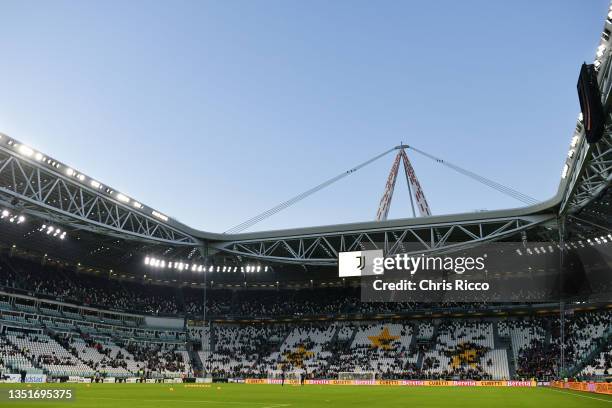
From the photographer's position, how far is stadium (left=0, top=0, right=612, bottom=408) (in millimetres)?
57219

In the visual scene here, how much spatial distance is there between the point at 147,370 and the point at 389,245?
34978 millimetres

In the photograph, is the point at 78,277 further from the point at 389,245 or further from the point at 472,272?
the point at 472,272

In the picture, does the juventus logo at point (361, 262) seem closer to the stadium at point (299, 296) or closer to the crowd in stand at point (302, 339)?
the stadium at point (299, 296)

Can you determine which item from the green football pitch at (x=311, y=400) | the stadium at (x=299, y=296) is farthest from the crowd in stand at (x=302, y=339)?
the green football pitch at (x=311, y=400)

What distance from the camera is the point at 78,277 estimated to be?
82000 millimetres

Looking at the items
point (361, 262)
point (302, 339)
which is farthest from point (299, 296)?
point (361, 262)

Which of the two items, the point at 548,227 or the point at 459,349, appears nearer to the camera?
the point at 548,227

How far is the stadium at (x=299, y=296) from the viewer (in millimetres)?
57219

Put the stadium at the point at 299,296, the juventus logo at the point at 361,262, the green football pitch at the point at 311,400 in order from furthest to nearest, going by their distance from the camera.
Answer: the juventus logo at the point at 361,262 → the stadium at the point at 299,296 → the green football pitch at the point at 311,400

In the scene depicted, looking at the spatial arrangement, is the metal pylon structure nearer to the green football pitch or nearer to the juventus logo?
the juventus logo

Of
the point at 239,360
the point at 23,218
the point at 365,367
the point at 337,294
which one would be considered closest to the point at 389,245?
the point at 365,367

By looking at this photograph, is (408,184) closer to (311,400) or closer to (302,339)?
(302,339)

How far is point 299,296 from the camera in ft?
306

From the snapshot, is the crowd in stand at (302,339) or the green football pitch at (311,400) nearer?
the green football pitch at (311,400)
